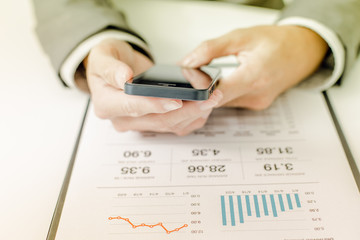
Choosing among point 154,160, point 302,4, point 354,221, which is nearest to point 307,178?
point 354,221

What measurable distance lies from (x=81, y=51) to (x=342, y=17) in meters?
0.37

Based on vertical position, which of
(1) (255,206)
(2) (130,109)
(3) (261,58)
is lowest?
(1) (255,206)

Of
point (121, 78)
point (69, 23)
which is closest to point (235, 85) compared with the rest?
point (121, 78)

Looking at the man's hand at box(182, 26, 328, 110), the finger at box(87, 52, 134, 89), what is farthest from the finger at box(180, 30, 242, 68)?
the finger at box(87, 52, 134, 89)

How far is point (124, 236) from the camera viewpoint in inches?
12.7

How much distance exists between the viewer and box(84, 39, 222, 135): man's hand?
0.36 m

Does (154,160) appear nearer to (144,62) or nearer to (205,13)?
(144,62)

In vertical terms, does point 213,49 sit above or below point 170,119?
above

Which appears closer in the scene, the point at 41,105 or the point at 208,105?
the point at 208,105

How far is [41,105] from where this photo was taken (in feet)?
1.60

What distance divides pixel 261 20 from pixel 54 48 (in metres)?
0.37

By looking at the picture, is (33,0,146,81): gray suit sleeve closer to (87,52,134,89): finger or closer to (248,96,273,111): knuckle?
(87,52,134,89): finger

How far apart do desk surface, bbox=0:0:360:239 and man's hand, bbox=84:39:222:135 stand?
0.21 feet

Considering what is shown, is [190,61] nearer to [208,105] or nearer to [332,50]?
[208,105]
